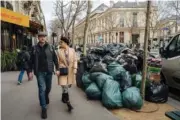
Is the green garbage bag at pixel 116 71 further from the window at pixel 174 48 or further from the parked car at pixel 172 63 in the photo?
the window at pixel 174 48

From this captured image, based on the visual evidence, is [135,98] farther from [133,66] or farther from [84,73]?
[84,73]

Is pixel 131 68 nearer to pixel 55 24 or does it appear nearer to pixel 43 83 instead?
pixel 43 83

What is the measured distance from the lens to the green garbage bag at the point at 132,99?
240 inches

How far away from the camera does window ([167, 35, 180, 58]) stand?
7926 mm

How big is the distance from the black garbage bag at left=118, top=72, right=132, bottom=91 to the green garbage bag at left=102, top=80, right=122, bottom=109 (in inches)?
7.4

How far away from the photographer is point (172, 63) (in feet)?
25.8

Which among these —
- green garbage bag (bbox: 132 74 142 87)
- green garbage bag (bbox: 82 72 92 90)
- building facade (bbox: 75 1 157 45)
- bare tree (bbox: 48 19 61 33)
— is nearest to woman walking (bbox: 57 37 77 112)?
green garbage bag (bbox: 82 72 92 90)

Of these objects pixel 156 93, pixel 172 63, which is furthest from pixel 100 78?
pixel 172 63

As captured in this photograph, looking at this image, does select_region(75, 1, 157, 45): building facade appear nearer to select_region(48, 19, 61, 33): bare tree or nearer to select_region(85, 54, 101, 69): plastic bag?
select_region(48, 19, 61, 33): bare tree

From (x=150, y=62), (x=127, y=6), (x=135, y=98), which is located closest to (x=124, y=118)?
(x=135, y=98)

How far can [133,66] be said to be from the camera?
306 inches

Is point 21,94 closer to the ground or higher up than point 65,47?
closer to the ground

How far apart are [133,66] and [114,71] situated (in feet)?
2.33

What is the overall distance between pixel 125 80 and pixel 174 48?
2.17m
